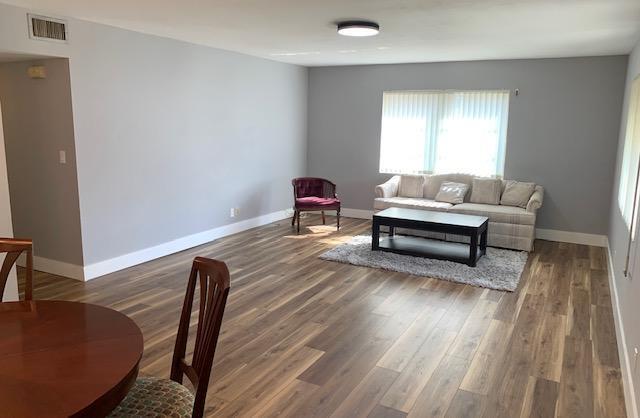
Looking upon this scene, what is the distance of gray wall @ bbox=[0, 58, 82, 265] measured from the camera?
4.27 m

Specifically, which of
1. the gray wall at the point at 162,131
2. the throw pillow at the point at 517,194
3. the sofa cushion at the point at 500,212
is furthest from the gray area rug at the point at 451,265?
the gray wall at the point at 162,131

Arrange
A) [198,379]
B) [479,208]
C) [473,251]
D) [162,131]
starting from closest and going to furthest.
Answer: [198,379] → [473,251] → [162,131] → [479,208]

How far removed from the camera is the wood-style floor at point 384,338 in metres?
2.60

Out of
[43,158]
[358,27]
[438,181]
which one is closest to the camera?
[358,27]

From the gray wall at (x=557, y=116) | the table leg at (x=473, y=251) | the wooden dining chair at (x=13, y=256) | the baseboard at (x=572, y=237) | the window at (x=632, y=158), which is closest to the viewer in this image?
the wooden dining chair at (x=13, y=256)

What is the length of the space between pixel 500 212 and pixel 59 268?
16.0 feet

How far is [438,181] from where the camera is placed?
22.1ft

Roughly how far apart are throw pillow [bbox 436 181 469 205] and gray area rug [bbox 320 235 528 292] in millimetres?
886

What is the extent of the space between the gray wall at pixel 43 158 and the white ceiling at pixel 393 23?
2.61 feet

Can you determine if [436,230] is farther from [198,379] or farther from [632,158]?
[198,379]

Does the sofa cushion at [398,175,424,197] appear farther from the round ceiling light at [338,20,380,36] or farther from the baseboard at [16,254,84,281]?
the baseboard at [16,254,84,281]

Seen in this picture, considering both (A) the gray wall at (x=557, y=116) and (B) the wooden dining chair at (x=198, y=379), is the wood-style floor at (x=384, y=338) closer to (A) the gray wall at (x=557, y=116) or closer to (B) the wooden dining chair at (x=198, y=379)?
(B) the wooden dining chair at (x=198, y=379)

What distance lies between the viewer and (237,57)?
609 cm

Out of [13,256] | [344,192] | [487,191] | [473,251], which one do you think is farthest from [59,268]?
[487,191]
